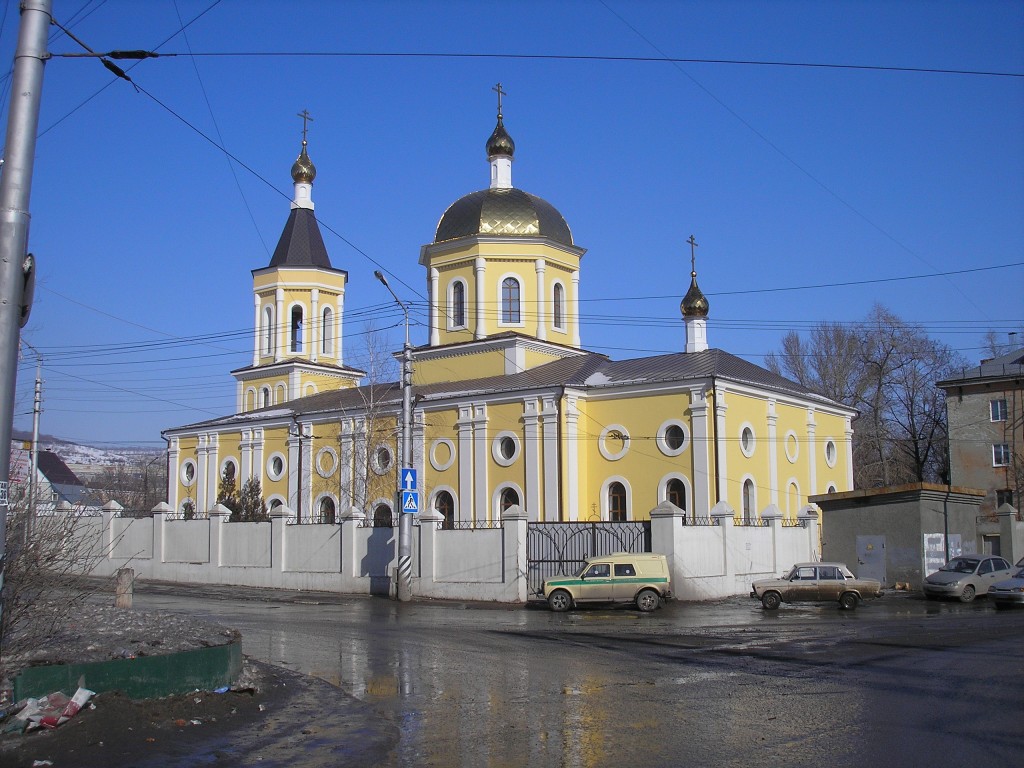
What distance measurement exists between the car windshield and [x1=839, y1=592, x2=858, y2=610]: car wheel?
471cm

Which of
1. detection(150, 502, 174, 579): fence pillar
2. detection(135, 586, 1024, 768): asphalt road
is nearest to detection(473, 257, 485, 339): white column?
detection(150, 502, 174, 579): fence pillar

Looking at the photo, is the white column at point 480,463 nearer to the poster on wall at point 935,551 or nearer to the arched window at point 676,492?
the arched window at point 676,492

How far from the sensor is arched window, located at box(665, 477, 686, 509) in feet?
105

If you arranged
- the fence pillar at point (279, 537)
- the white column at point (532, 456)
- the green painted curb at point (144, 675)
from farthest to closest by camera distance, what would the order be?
the white column at point (532, 456)
the fence pillar at point (279, 537)
the green painted curb at point (144, 675)

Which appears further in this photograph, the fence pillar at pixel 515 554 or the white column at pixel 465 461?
the white column at pixel 465 461

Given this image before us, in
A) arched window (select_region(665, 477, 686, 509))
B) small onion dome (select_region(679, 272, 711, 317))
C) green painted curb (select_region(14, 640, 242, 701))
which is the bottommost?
green painted curb (select_region(14, 640, 242, 701))

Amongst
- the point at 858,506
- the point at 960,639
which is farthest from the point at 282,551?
the point at 960,639

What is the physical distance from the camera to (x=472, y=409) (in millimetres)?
36062

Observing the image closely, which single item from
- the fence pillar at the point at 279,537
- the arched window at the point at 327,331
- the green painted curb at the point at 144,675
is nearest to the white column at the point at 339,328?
the arched window at the point at 327,331

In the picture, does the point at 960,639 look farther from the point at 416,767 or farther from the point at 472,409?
the point at 472,409

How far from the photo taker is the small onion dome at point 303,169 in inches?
1921

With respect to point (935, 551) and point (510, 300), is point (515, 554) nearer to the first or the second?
point (935, 551)

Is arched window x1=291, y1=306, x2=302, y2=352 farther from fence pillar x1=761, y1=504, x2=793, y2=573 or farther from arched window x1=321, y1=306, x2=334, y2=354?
fence pillar x1=761, y1=504, x2=793, y2=573

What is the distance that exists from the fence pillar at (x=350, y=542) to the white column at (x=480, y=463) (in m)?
7.18
